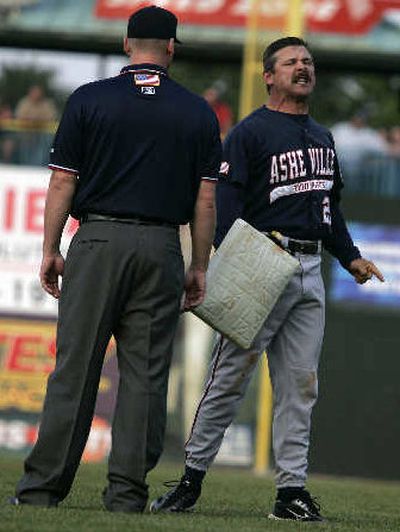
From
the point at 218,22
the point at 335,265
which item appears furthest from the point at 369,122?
the point at 335,265

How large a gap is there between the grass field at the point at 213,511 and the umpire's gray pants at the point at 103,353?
0.58 ft

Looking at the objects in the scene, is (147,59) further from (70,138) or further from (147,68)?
(70,138)

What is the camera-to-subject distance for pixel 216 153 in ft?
23.4

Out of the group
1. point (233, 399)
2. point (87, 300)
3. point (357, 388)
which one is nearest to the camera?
point (87, 300)

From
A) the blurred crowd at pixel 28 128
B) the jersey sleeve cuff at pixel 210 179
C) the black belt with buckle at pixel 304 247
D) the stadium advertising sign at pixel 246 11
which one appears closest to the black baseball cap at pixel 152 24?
the jersey sleeve cuff at pixel 210 179

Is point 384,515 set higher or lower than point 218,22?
lower

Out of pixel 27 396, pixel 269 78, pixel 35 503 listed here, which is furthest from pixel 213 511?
pixel 27 396

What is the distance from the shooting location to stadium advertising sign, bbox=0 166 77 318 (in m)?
15.8

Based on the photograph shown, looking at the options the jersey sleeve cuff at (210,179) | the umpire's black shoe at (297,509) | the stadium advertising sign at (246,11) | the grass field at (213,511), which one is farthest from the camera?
the stadium advertising sign at (246,11)

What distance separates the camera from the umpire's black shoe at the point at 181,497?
756cm

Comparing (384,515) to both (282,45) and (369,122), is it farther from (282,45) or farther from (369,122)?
(369,122)

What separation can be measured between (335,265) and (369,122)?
14.2m

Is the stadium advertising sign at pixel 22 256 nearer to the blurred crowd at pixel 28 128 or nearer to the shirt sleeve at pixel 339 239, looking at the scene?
the blurred crowd at pixel 28 128

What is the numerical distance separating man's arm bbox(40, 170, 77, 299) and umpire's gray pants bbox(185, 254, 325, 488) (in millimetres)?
1098
